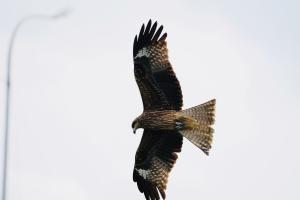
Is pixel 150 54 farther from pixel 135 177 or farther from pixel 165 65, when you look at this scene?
pixel 135 177

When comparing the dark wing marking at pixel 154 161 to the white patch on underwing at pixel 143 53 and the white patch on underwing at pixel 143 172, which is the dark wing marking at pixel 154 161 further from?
the white patch on underwing at pixel 143 53

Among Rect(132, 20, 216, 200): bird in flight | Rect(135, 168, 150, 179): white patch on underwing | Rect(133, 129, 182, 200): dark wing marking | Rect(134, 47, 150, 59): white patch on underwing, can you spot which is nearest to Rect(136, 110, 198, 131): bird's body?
Rect(132, 20, 216, 200): bird in flight

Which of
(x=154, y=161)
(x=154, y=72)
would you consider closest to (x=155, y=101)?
(x=154, y=72)

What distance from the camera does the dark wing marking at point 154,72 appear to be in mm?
11977

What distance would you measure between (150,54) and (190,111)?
1303 millimetres

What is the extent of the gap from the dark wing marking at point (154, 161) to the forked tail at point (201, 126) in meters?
0.60

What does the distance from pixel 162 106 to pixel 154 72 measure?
2.09 ft

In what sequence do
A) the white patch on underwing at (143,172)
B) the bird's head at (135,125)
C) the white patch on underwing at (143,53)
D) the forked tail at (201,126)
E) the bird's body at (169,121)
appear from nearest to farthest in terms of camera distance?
the bird's body at (169,121), the forked tail at (201,126), the bird's head at (135,125), the white patch on underwing at (143,53), the white patch on underwing at (143,172)

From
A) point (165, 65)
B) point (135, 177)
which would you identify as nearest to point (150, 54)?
point (165, 65)

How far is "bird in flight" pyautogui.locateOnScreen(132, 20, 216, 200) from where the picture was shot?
39.1ft

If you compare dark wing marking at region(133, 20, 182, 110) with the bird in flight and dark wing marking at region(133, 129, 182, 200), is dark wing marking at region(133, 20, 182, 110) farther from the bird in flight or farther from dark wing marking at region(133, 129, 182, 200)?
dark wing marking at region(133, 129, 182, 200)

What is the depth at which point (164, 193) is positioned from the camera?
12.9 metres

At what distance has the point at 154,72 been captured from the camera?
39.8 ft

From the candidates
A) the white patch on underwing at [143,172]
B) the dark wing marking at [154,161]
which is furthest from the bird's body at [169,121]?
the white patch on underwing at [143,172]
